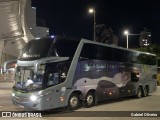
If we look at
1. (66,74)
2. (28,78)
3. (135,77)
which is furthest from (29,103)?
(135,77)

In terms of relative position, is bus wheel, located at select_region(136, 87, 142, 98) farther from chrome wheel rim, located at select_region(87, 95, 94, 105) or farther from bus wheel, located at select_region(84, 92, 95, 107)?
chrome wheel rim, located at select_region(87, 95, 94, 105)

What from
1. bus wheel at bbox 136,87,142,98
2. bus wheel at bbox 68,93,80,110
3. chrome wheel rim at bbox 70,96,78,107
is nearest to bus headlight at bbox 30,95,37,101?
bus wheel at bbox 68,93,80,110

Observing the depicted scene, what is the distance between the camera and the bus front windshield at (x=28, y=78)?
15.6m

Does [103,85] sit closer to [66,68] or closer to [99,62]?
[99,62]

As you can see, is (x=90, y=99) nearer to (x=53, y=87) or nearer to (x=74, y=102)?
(x=74, y=102)

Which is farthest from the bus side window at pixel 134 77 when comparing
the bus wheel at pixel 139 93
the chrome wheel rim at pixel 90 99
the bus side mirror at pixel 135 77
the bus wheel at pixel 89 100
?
the chrome wheel rim at pixel 90 99

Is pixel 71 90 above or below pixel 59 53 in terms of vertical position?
below

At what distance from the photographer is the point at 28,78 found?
1589cm

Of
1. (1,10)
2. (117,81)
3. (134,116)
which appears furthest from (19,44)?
(134,116)

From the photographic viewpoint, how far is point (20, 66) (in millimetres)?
16406

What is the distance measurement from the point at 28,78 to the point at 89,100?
13.0ft

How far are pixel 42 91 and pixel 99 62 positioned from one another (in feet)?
15.8

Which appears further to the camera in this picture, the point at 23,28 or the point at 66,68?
the point at 23,28

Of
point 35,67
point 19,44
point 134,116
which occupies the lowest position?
point 134,116
